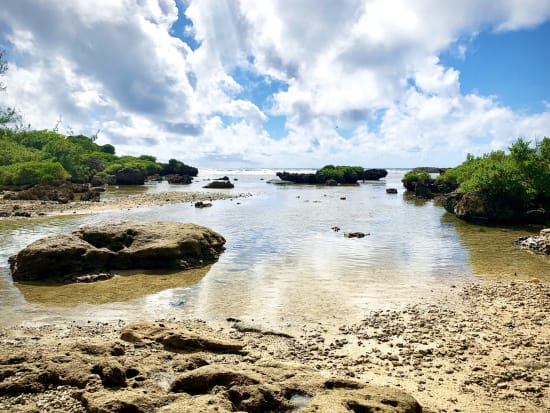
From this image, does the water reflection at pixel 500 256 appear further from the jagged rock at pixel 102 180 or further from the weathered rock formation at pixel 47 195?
the jagged rock at pixel 102 180

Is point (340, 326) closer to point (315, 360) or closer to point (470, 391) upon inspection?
point (315, 360)

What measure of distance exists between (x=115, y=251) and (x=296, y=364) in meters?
13.4

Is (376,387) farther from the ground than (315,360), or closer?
farther from the ground

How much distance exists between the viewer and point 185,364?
306 inches

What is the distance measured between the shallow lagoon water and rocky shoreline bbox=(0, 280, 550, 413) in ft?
3.92

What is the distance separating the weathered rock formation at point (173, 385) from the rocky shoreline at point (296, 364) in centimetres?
2

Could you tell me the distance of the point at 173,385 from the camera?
6777mm

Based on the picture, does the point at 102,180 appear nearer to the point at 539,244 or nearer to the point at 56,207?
the point at 56,207

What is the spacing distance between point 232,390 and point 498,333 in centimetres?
772

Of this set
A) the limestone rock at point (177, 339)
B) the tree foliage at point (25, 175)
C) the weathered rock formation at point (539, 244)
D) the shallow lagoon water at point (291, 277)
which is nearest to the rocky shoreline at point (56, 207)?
the shallow lagoon water at point (291, 277)

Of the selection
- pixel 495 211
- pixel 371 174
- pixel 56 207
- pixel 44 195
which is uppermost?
pixel 371 174

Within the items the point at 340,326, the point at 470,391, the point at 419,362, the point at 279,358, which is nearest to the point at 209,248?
the point at 340,326

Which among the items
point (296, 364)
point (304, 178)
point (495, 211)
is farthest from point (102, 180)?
point (296, 364)

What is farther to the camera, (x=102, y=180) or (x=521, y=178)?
(x=102, y=180)
